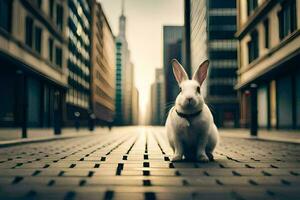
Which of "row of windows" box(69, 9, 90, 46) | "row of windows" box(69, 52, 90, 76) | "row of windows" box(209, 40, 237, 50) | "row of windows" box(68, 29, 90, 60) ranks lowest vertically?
"row of windows" box(69, 52, 90, 76)

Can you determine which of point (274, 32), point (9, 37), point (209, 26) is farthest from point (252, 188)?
point (209, 26)

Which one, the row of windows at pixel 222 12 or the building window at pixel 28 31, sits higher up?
the row of windows at pixel 222 12

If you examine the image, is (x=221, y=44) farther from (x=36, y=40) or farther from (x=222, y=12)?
(x=36, y=40)

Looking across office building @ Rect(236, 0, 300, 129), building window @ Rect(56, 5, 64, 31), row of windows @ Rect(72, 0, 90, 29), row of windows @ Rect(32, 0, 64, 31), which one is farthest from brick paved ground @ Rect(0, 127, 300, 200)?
row of windows @ Rect(72, 0, 90, 29)

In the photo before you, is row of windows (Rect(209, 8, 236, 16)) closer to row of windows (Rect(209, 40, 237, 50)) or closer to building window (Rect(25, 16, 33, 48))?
row of windows (Rect(209, 40, 237, 50))

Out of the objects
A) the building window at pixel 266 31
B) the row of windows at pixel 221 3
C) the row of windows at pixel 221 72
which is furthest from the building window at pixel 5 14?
the row of windows at pixel 221 3

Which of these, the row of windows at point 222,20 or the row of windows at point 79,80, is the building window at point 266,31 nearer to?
the row of windows at point 79,80
